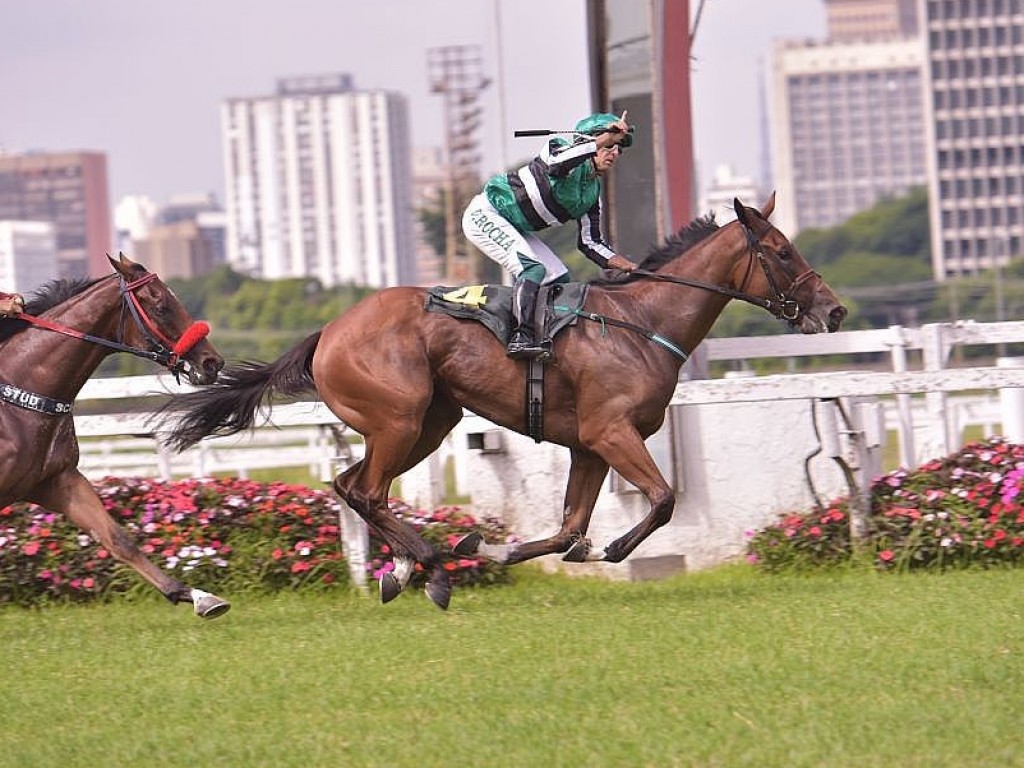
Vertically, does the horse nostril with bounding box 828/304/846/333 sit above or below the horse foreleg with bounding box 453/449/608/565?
above

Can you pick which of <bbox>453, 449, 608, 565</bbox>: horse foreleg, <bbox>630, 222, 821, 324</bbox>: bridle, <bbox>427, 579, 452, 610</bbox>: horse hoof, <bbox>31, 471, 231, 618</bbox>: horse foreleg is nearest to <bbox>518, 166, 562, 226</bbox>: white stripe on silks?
<bbox>630, 222, 821, 324</bbox>: bridle

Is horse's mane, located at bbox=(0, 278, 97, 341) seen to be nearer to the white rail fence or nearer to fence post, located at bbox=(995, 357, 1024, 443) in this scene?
the white rail fence

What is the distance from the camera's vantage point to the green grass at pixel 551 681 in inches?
199

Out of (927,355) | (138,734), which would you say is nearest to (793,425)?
(927,355)

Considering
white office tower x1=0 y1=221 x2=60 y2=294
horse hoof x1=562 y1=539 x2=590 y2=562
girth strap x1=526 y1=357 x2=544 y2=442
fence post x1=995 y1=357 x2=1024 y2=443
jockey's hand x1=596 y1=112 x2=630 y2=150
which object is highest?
white office tower x1=0 y1=221 x2=60 y2=294

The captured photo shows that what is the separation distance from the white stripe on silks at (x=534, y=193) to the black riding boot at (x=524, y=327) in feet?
1.27

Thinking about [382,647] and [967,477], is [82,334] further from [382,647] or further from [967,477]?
[967,477]

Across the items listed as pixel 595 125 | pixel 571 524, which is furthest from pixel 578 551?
pixel 595 125

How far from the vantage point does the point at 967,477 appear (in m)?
8.45

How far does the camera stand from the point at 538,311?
759 centimetres

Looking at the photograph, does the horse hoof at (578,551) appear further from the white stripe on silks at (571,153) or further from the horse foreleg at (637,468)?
the white stripe on silks at (571,153)

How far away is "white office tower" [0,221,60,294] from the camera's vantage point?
171 meters

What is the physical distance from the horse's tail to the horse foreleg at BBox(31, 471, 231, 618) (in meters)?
0.67

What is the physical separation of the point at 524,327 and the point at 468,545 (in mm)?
Answer: 993
